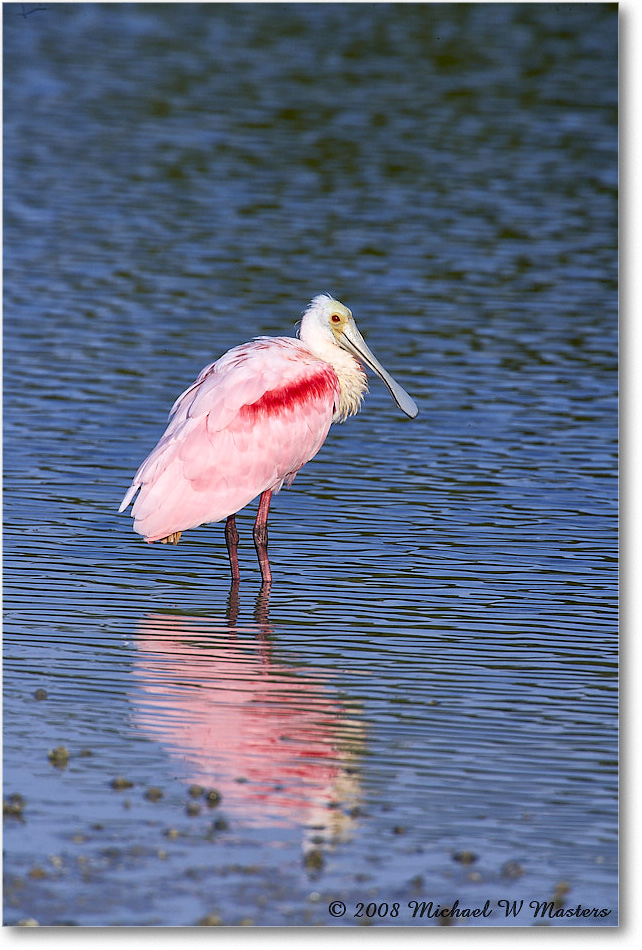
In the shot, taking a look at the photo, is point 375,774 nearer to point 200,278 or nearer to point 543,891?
point 543,891

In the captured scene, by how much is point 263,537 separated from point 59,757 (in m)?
3.25

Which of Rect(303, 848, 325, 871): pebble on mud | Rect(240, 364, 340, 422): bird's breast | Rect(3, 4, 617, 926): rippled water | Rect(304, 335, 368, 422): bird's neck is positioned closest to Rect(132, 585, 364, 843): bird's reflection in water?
Rect(3, 4, 617, 926): rippled water

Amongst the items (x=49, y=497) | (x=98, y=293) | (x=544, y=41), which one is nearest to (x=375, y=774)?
(x=49, y=497)

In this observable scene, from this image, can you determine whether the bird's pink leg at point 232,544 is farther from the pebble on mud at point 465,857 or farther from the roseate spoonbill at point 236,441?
the pebble on mud at point 465,857

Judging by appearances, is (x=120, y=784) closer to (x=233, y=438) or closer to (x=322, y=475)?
(x=233, y=438)

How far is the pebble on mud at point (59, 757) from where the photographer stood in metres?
7.28

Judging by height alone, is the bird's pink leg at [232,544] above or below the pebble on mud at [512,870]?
below

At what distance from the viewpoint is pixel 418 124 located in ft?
75.4

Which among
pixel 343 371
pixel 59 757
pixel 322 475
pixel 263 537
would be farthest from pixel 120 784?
pixel 322 475

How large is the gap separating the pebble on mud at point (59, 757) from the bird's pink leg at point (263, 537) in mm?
2878

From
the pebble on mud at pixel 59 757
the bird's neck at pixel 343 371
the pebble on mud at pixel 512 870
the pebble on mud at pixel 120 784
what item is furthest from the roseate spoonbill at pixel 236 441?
the pebble on mud at pixel 512 870

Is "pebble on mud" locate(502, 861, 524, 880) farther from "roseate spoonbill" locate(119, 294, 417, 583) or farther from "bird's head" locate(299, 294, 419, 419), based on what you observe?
"bird's head" locate(299, 294, 419, 419)

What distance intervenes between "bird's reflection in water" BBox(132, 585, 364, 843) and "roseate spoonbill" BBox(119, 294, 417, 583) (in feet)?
2.53

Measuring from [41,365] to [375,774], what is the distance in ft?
25.6
